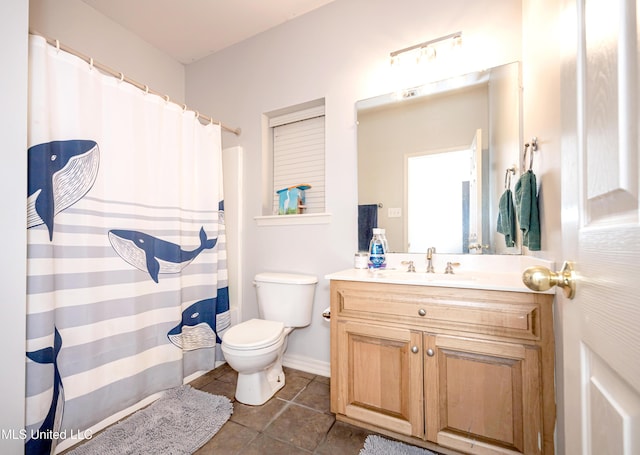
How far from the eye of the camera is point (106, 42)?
2.08 m

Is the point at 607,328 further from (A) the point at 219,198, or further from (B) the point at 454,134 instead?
(A) the point at 219,198

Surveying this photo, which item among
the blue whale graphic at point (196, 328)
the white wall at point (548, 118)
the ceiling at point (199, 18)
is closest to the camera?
the white wall at point (548, 118)

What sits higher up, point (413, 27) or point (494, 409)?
point (413, 27)

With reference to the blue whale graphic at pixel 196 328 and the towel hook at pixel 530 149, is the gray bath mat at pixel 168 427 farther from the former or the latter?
the towel hook at pixel 530 149

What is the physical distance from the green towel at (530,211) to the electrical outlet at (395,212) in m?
0.68

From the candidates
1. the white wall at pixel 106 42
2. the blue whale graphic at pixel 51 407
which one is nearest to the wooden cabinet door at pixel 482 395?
the blue whale graphic at pixel 51 407

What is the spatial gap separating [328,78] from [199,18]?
3.69ft

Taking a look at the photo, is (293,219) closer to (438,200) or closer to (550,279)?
(438,200)

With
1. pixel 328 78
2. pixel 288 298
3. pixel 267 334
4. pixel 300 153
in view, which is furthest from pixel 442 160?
pixel 267 334

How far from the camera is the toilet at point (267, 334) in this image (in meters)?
1.53

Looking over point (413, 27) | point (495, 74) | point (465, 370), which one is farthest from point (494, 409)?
point (413, 27)

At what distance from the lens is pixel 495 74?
4.93ft

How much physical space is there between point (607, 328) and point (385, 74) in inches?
71.5

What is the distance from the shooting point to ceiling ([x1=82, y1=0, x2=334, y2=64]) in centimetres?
196
